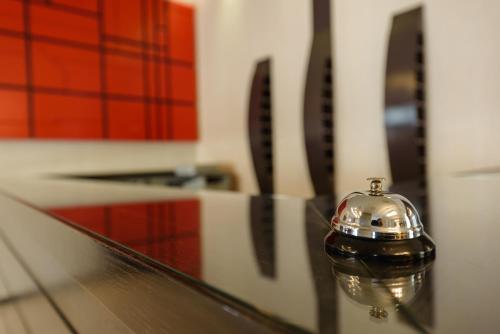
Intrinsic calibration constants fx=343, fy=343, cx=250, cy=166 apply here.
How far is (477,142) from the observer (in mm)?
2158

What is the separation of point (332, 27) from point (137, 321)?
312cm

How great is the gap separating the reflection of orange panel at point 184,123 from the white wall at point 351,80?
0.52 ft

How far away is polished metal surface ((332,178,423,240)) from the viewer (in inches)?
11.2

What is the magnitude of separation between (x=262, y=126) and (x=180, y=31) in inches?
75.4

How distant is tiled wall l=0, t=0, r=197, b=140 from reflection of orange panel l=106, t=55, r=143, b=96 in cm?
1

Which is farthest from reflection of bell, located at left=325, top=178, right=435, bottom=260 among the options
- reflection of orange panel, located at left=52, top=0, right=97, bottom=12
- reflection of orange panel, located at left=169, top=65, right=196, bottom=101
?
reflection of orange panel, located at left=169, top=65, right=196, bottom=101

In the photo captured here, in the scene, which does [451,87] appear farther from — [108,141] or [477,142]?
[108,141]

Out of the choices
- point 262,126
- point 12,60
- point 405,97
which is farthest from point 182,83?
point 405,97

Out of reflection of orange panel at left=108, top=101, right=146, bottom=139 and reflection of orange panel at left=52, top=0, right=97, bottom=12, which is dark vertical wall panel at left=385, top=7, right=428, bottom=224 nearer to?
reflection of orange panel at left=108, top=101, right=146, bottom=139

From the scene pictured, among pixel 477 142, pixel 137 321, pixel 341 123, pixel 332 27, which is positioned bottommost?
pixel 137 321

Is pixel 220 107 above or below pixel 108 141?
above

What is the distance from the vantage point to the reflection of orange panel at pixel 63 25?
3.35 meters

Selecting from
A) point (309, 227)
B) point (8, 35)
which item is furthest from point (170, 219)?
point (8, 35)

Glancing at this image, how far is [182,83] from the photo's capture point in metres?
4.39
